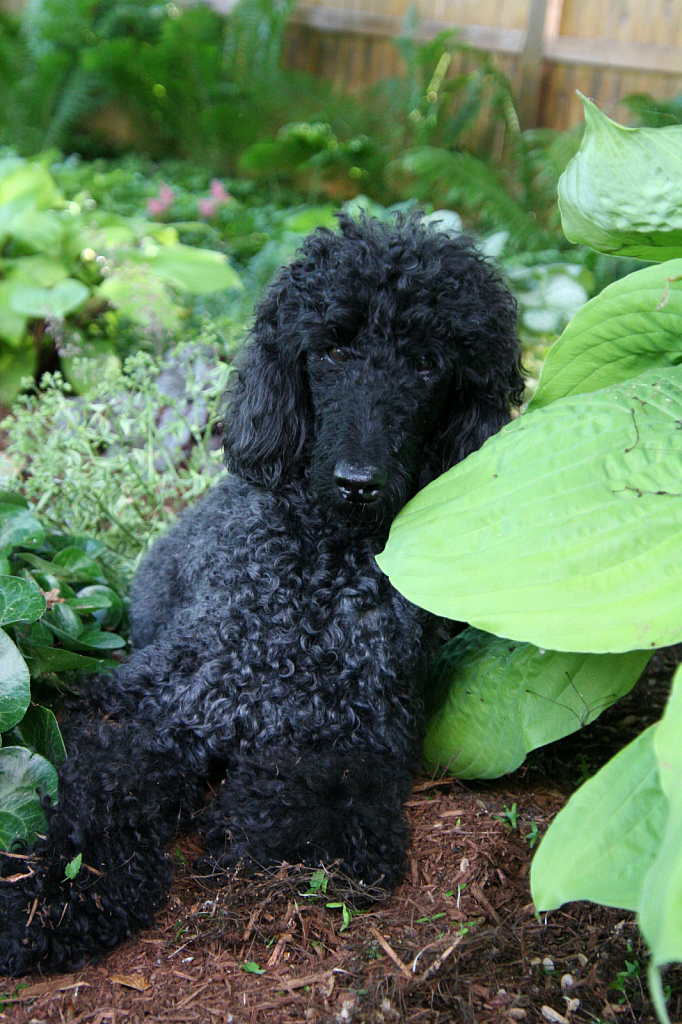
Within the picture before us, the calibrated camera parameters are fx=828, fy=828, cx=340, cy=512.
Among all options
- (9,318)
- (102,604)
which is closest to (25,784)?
(102,604)

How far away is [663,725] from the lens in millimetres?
1151

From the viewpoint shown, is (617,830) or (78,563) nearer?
(617,830)

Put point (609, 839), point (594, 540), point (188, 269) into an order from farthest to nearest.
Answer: point (188, 269) < point (594, 540) < point (609, 839)

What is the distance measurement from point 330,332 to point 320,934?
130cm

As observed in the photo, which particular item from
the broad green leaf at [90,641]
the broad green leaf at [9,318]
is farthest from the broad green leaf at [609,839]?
the broad green leaf at [9,318]

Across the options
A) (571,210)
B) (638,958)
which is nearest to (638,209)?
(571,210)

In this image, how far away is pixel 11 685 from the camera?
1867mm

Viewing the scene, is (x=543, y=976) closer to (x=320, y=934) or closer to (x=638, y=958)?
(x=638, y=958)

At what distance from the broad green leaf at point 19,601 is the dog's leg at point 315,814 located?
23.7 inches

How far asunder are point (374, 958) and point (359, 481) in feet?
3.08

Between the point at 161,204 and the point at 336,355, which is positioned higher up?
the point at 336,355

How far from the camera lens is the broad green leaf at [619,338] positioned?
1.68 m

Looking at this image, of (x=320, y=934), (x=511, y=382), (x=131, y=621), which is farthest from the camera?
(x=131, y=621)

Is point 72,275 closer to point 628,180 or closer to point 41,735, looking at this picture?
point 41,735
